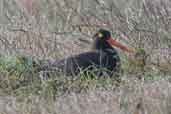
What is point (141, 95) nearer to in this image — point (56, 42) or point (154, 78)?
point (154, 78)

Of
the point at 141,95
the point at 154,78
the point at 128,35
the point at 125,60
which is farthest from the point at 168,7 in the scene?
the point at 141,95

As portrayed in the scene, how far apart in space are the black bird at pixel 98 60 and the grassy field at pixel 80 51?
125 mm

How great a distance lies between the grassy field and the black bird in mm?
125

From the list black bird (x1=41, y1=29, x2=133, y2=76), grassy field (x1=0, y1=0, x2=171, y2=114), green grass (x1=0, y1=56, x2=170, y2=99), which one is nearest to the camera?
grassy field (x1=0, y1=0, x2=171, y2=114)

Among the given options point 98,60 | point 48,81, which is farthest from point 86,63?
point 48,81

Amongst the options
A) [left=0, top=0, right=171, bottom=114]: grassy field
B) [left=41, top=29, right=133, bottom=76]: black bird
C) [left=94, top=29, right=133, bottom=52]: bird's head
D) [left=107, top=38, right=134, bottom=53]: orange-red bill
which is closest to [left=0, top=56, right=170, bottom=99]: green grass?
[left=0, top=0, right=171, bottom=114]: grassy field

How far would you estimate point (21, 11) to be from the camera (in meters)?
8.43

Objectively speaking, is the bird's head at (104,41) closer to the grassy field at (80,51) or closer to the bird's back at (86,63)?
the grassy field at (80,51)

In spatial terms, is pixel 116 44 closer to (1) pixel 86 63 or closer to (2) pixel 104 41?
(2) pixel 104 41

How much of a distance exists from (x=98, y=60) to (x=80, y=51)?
0.69 meters

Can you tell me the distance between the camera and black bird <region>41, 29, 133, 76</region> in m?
6.49

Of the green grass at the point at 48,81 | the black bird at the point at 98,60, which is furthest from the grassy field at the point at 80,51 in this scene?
the black bird at the point at 98,60

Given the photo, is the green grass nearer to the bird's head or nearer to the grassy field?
the grassy field

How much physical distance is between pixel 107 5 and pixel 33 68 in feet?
6.62
